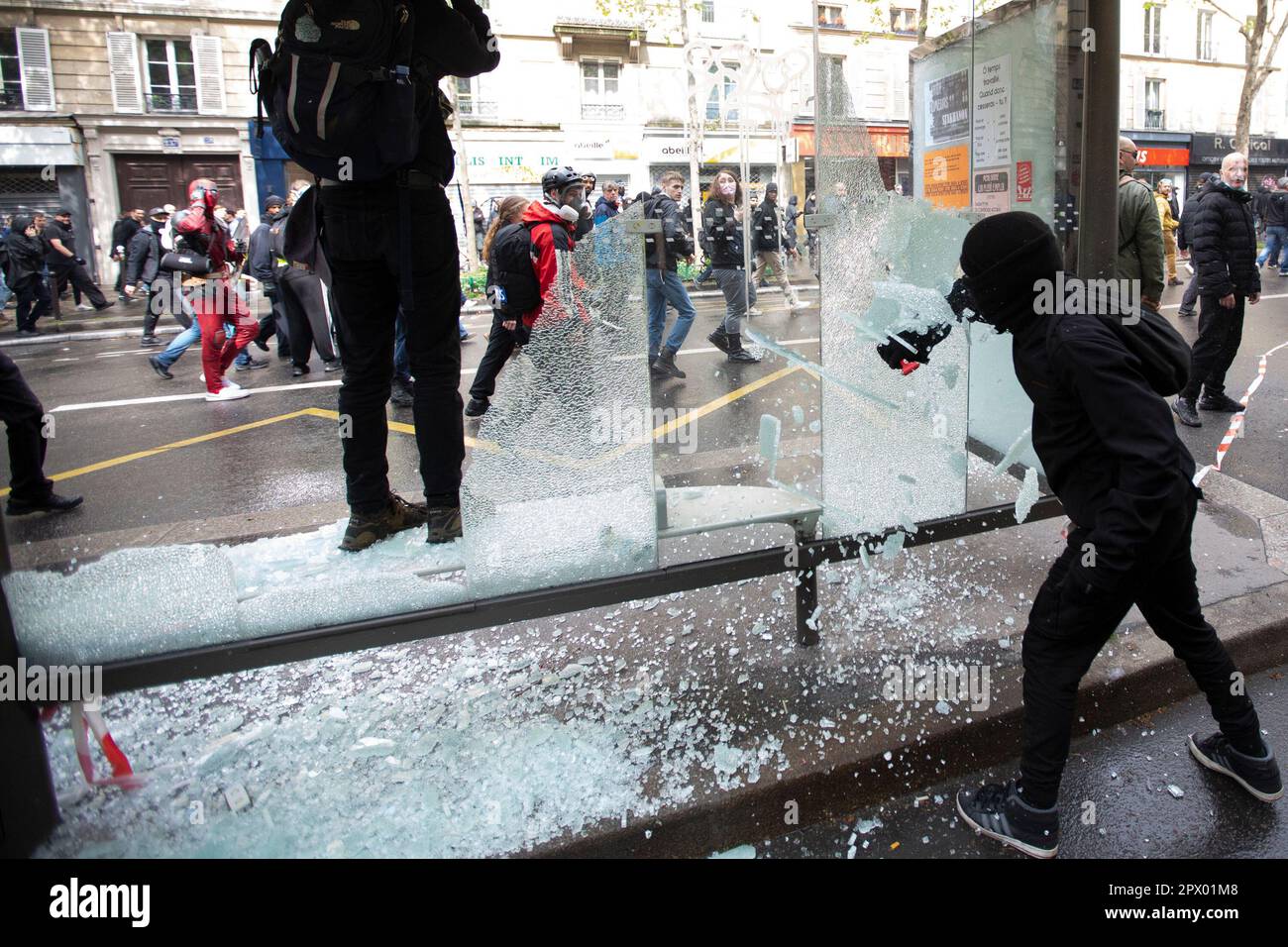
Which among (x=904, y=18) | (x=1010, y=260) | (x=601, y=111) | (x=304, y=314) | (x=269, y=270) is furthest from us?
(x=601, y=111)

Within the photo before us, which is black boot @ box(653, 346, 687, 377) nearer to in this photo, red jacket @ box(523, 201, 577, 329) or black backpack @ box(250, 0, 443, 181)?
red jacket @ box(523, 201, 577, 329)

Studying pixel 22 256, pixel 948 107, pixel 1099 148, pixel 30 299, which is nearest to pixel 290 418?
pixel 948 107

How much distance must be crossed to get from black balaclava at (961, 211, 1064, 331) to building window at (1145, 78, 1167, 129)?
3407cm

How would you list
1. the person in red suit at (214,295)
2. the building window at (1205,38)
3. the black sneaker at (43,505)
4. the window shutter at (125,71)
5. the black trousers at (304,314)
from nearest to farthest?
the black sneaker at (43,505) → the person in red suit at (214,295) → the black trousers at (304,314) → the window shutter at (125,71) → the building window at (1205,38)

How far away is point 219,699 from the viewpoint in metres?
2.74

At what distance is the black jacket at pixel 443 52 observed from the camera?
2.49 m

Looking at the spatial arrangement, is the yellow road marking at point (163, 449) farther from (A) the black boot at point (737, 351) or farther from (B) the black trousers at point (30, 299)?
(B) the black trousers at point (30, 299)

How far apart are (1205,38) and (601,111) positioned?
21121 mm

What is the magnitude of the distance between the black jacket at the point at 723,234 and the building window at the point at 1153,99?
92.7ft

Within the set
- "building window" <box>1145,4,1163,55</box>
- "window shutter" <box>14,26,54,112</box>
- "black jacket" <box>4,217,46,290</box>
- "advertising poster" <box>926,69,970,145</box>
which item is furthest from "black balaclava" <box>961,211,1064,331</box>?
"building window" <box>1145,4,1163,55</box>

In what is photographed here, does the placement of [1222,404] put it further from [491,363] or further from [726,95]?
[726,95]

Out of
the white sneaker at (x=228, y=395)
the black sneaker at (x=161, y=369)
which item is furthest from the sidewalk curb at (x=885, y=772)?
the black sneaker at (x=161, y=369)

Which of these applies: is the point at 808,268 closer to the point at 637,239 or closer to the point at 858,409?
the point at 858,409

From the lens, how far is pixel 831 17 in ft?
10.1
